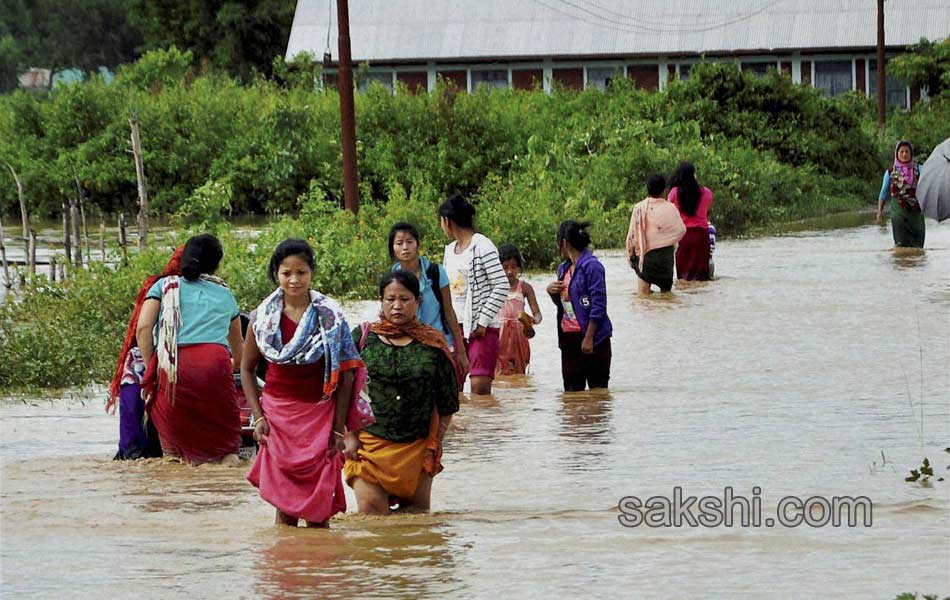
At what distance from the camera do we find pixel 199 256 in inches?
381

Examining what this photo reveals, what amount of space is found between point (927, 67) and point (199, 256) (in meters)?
44.8

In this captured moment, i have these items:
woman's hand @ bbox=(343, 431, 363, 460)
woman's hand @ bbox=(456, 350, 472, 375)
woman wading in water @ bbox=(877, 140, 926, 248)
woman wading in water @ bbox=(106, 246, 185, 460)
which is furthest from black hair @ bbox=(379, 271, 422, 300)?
woman wading in water @ bbox=(877, 140, 926, 248)

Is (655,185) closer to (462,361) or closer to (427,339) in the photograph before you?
(462,361)

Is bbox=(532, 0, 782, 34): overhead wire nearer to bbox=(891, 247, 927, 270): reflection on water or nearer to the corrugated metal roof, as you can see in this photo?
the corrugated metal roof

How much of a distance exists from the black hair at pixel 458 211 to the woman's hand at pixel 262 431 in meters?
3.92

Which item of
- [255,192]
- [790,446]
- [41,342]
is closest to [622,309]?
[41,342]

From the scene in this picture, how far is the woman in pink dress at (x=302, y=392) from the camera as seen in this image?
25.1ft

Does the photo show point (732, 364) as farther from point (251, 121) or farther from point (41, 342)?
point (251, 121)

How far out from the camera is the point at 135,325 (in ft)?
32.6

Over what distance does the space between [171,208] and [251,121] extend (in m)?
3.14

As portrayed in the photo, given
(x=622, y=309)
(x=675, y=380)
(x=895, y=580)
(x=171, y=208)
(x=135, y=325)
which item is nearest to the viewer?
(x=895, y=580)

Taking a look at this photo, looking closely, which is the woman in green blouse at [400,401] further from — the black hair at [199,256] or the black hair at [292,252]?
the black hair at [199,256]

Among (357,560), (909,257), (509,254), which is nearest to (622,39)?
(909,257)

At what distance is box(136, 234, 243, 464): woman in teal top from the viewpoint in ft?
31.8
